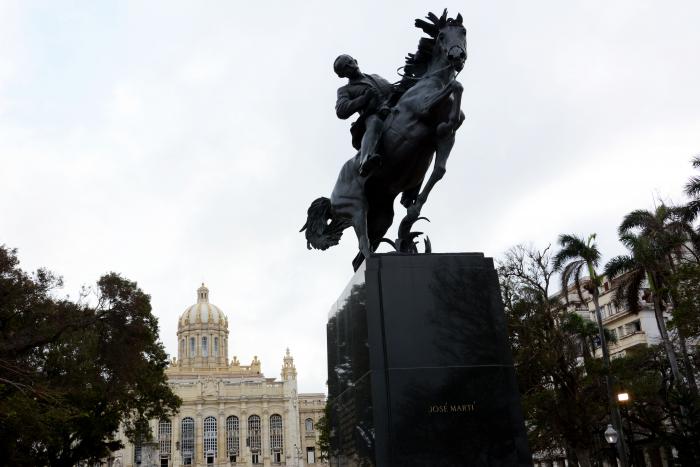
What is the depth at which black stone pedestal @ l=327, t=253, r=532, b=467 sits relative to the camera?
193 inches

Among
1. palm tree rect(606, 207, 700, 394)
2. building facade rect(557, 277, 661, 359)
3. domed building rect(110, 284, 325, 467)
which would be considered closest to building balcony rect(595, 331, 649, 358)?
building facade rect(557, 277, 661, 359)

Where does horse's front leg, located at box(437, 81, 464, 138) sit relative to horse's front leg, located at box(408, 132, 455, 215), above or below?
above

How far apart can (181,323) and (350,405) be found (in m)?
113

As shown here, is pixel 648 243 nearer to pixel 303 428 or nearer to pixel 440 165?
pixel 440 165

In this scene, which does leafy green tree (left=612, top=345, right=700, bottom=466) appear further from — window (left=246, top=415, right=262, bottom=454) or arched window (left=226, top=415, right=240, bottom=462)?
arched window (left=226, top=415, right=240, bottom=462)

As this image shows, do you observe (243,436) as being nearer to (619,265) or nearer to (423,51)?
(619,265)

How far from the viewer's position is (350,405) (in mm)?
6023

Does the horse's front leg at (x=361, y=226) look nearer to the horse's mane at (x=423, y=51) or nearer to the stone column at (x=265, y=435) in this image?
the horse's mane at (x=423, y=51)

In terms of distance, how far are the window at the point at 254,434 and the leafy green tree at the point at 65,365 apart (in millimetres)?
67520

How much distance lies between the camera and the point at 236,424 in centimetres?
9744

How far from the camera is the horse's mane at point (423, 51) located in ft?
20.0

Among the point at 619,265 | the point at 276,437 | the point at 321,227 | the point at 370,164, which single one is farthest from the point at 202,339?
the point at 370,164

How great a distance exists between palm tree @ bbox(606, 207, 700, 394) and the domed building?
74197mm

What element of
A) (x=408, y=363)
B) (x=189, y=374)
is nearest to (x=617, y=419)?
(x=408, y=363)
